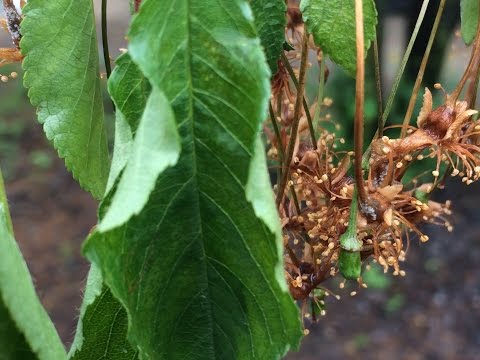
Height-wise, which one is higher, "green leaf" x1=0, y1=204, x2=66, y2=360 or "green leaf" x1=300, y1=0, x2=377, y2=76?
"green leaf" x1=300, y1=0, x2=377, y2=76

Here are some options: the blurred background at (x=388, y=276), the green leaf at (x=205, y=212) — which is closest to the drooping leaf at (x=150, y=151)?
the green leaf at (x=205, y=212)

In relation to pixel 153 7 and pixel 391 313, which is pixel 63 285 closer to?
pixel 391 313

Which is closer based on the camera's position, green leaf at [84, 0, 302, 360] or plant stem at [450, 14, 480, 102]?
green leaf at [84, 0, 302, 360]

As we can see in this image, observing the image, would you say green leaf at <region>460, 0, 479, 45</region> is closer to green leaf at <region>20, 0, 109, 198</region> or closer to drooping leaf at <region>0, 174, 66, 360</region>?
green leaf at <region>20, 0, 109, 198</region>

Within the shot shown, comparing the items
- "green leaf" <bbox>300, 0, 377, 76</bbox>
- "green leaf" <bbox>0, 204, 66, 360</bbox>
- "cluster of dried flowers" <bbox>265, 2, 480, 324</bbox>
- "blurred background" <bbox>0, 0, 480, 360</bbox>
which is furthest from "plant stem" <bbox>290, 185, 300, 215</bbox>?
"blurred background" <bbox>0, 0, 480, 360</bbox>

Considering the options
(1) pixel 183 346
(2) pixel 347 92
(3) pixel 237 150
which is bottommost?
(2) pixel 347 92

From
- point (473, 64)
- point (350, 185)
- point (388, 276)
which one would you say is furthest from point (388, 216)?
point (388, 276)

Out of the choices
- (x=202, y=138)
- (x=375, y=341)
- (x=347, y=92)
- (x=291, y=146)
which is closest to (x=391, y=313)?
(x=375, y=341)
